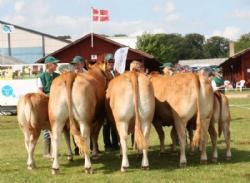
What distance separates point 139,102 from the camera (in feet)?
30.7

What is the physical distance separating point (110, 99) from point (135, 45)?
80881 millimetres

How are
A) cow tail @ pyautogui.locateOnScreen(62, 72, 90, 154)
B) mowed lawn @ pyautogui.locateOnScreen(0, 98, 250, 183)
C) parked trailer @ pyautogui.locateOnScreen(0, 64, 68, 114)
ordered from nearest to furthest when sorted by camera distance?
mowed lawn @ pyautogui.locateOnScreen(0, 98, 250, 183) → cow tail @ pyautogui.locateOnScreen(62, 72, 90, 154) → parked trailer @ pyautogui.locateOnScreen(0, 64, 68, 114)

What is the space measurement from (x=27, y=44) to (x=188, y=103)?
60488 millimetres

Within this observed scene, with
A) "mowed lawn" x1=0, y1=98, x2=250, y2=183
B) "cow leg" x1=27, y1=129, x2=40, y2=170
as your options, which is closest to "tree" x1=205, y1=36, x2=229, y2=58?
"mowed lawn" x1=0, y1=98, x2=250, y2=183

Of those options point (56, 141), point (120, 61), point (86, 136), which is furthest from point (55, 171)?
point (120, 61)

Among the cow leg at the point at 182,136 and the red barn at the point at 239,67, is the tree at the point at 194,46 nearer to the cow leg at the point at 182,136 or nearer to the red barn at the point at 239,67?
the red barn at the point at 239,67

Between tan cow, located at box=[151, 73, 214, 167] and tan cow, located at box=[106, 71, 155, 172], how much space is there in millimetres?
634

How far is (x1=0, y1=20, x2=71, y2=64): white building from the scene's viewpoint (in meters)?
68.4

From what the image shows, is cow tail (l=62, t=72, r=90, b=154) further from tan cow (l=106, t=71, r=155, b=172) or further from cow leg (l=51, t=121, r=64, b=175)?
tan cow (l=106, t=71, r=155, b=172)

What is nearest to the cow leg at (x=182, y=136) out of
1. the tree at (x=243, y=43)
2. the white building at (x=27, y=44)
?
the white building at (x=27, y=44)

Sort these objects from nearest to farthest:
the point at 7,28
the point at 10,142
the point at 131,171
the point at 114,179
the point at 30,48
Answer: the point at 114,179
the point at 131,171
the point at 10,142
the point at 7,28
the point at 30,48

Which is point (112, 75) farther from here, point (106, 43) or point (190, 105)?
point (106, 43)

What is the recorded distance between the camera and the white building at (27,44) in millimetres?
68375

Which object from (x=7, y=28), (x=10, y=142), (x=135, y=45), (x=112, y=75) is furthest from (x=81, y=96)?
(x=135, y=45)
